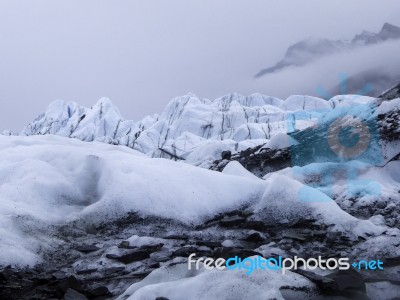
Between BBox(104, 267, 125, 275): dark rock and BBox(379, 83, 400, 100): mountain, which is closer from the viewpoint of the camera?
BBox(104, 267, 125, 275): dark rock

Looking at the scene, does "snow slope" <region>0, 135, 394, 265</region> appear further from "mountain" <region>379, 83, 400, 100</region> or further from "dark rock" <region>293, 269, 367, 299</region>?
"mountain" <region>379, 83, 400, 100</region>

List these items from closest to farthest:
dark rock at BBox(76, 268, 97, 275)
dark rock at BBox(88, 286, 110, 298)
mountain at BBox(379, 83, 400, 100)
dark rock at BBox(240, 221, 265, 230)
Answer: dark rock at BBox(88, 286, 110, 298) < dark rock at BBox(76, 268, 97, 275) < dark rock at BBox(240, 221, 265, 230) < mountain at BBox(379, 83, 400, 100)

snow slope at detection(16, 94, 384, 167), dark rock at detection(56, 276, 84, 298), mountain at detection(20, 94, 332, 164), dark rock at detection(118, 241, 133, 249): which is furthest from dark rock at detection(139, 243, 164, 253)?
mountain at detection(20, 94, 332, 164)

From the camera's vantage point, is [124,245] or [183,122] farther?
[183,122]

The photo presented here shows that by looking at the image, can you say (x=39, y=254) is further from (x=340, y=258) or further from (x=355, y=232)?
(x=355, y=232)

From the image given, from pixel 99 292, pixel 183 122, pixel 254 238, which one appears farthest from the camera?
pixel 183 122

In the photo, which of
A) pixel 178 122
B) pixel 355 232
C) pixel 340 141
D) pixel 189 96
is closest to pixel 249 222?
pixel 355 232

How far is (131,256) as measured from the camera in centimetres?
627

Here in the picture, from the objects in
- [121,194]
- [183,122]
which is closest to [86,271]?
[121,194]

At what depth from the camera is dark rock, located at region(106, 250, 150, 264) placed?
623cm

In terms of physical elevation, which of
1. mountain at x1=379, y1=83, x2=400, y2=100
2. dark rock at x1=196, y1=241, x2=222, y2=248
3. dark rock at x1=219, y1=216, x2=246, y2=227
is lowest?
dark rock at x1=196, y1=241, x2=222, y2=248

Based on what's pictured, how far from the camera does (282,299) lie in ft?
13.7

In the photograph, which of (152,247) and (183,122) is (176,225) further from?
(183,122)

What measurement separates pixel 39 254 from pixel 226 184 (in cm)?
480
